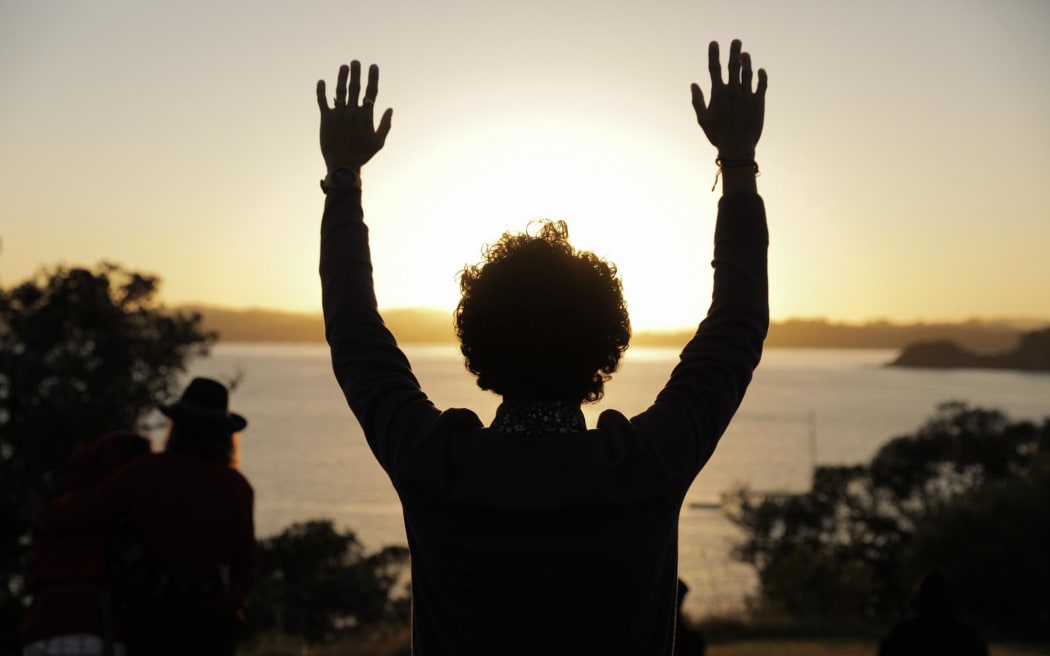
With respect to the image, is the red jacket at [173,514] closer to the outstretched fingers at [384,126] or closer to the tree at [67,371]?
the outstretched fingers at [384,126]

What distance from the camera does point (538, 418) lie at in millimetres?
1365

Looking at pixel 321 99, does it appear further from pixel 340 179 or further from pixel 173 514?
pixel 173 514

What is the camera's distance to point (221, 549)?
133 inches

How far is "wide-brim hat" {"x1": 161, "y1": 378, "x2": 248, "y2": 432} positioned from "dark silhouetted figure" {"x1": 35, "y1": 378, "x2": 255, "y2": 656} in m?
0.12

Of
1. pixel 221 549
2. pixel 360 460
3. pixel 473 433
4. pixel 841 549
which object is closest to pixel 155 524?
pixel 221 549

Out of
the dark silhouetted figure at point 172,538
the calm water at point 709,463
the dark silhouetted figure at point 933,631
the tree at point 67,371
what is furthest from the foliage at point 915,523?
the dark silhouetted figure at point 172,538

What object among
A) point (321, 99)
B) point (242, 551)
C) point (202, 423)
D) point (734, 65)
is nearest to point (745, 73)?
point (734, 65)

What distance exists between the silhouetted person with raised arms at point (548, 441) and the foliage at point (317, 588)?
16707 millimetres

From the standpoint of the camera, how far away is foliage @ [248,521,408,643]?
688 inches

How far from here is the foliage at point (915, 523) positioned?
61.0 ft

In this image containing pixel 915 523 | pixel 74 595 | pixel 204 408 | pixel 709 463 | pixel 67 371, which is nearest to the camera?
pixel 74 595

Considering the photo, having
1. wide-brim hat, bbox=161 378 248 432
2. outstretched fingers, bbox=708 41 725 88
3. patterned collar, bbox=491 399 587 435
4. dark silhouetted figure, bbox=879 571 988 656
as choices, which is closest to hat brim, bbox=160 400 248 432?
wide-brim hat, bbox=161 378 248 432

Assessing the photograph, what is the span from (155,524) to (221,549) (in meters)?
0.25

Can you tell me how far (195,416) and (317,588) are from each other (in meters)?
16.0
